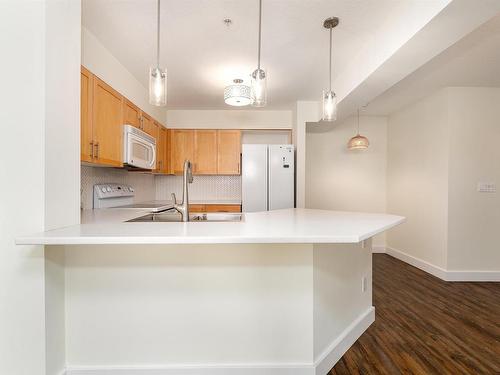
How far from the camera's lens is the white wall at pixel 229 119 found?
4105 mm

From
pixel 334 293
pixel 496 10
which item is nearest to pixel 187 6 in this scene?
pixel 496 10

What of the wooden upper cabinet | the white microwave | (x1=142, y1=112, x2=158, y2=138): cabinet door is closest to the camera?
the white microwave

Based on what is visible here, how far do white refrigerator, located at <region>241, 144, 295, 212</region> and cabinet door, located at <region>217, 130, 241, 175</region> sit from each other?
0.40m

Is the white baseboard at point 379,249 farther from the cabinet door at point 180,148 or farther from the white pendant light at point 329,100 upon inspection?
the cabinet door at point 180,148

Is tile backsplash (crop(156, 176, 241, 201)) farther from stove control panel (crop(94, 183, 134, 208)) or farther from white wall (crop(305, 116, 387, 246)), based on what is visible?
white wall (crop(305, 116, 387, 246))

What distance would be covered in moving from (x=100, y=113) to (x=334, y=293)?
90.7 inches

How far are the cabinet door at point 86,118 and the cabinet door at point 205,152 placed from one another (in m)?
2.01

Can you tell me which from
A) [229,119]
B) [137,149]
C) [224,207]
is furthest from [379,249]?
[137,149]

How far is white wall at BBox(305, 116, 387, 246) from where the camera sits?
14.9 ft

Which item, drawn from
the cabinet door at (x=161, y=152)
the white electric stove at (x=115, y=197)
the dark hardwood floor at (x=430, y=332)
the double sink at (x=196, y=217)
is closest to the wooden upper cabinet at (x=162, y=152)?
the cabinet door at (x=161, y=152)

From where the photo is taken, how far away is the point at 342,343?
1732mm

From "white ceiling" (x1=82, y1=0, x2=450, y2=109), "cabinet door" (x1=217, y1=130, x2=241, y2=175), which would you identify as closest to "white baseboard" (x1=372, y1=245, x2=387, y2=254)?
"cabinet door" (x1=217, y1=130, x2=241, y2=175)

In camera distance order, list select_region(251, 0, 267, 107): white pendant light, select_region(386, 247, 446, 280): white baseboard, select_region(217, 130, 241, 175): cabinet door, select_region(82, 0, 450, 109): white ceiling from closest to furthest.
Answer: select_region(251, 0, 267, 107): white pendant light → select_region(82, 0, 450, 109): white ceiling → select_region(386, 247, 446, 280): white baseboard → select_region(217, 130, 241, 175): cabinet door

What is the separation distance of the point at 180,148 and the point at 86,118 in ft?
6.82
